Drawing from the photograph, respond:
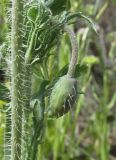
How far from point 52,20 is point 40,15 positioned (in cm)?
4

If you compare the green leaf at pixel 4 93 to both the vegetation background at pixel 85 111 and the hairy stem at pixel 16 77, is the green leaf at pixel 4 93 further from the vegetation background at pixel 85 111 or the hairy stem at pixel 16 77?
the hairy stem at pixel 16 77

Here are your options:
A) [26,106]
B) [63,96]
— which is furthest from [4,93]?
[63,96]

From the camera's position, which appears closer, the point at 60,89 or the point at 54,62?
the point at 60,89

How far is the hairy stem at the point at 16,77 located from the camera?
1271 millimetres

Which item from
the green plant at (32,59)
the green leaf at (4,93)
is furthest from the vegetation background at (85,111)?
the green plant at (32,59)

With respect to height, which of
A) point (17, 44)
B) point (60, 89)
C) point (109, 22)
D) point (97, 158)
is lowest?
point (97, 158)

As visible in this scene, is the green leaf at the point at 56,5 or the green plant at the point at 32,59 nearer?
the green plant at the point at 32,59

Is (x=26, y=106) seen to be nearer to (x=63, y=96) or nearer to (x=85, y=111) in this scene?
(x=63, y=96)

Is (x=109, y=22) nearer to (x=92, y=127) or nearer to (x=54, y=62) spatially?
(x=92, y=127)

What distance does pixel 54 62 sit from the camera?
233cm

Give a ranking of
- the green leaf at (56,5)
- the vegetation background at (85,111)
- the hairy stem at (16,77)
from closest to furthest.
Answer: the hairy stem at (16,77)
the green leaf at (56,5)
the vegetation background at (85,111)

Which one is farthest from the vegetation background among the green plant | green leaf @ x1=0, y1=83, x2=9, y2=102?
the green plant

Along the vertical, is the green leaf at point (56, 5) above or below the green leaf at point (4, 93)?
above

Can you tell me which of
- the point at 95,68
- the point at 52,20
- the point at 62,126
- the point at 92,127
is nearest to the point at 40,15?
the point at 52,20
